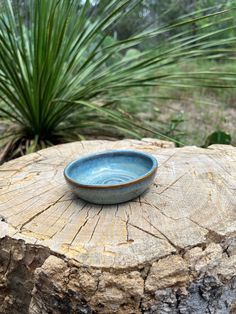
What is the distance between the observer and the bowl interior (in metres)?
1.25

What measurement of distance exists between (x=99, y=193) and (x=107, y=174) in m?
0.19

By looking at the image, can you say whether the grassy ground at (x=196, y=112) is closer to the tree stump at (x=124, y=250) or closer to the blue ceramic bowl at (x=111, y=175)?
the blue ceramic bowl at (x=111, y=175)

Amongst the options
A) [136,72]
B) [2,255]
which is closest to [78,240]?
[2,255]

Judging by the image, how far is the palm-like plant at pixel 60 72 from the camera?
182 cm

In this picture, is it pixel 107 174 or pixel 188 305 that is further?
pixel 107 174

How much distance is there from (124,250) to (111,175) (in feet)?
1.16

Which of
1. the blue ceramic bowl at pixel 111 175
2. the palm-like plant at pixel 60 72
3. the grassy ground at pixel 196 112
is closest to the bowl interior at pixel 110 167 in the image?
the blue ceramic bowl at pixel 111 175

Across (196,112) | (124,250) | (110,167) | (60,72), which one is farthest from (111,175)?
(196,112)

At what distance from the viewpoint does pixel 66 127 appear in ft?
7.25

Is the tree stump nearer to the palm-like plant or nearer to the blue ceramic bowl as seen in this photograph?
the blue ceramic bowl

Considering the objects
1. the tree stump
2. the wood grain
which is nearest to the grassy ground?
the wood grain

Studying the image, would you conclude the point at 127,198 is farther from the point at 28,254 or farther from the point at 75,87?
the point at 75,87

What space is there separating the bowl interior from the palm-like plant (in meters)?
0.41

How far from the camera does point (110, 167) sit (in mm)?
1323
